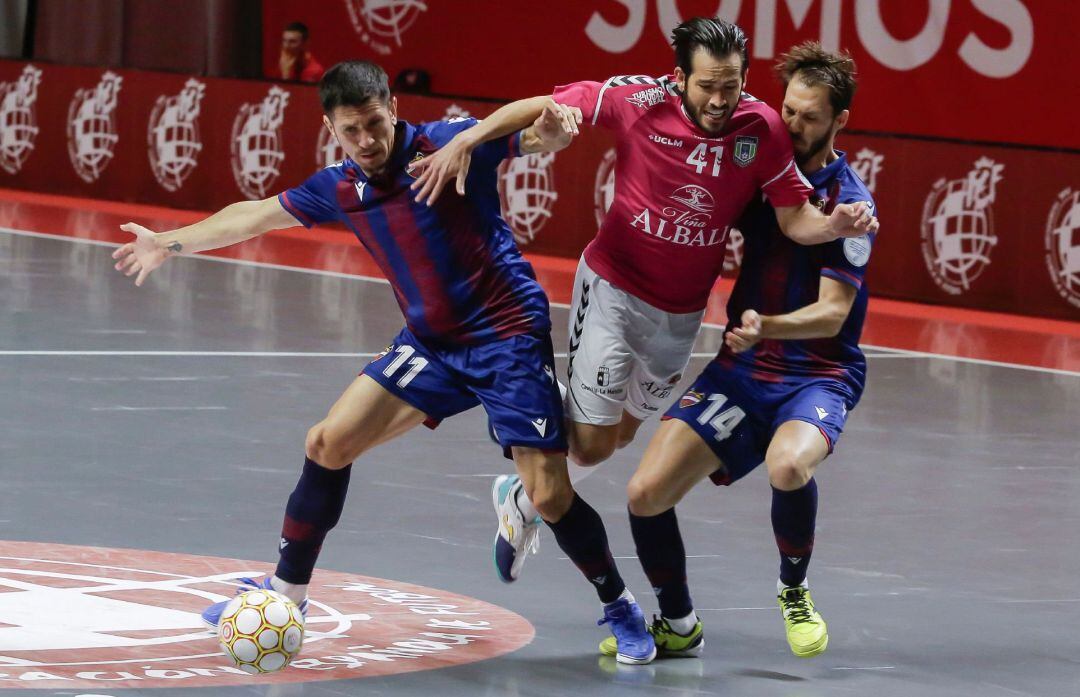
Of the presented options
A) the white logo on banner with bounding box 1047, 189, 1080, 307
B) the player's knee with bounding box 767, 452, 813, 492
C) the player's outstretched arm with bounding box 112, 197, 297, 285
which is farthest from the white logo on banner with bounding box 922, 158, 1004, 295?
the player's outstretched arm with bounding box 112, 197, 297, 285

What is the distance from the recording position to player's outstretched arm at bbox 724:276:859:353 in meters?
6.39

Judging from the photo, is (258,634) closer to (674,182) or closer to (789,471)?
(789,471)

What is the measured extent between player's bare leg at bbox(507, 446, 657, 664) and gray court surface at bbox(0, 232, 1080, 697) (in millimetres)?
122

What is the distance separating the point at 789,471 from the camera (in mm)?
6477

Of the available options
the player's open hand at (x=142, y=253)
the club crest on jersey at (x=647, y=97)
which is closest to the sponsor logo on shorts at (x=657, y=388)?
the club crest on jersey at (x=647, y=97)

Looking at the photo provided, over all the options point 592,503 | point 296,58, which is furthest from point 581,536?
point 296,58

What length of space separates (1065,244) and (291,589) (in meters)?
10.4

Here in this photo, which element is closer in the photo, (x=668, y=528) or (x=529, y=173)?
(x=668, y=528)

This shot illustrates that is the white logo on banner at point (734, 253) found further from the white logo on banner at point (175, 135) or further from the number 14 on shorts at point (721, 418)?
the number 14 on shorts at point (721, 418)

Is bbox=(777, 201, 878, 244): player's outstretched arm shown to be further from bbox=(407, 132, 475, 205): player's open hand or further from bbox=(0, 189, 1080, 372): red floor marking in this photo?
bbox=(0, 189, 1080, 372): red floor marking

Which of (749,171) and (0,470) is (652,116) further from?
(0,470)

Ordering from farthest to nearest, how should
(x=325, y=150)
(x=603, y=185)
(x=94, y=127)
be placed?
(x=94, y=127) → (x=325, y=150) → (x=603, y=185)

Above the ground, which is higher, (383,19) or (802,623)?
(383,19)

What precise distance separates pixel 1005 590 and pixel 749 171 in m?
2.06
